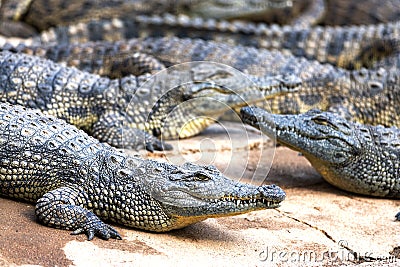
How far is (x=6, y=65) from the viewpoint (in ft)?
→ 19.7

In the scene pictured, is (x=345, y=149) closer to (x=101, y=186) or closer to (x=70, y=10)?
(x=101, y=186)

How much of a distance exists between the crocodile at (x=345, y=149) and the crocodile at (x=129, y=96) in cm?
112

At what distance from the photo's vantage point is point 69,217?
3881 millimetres

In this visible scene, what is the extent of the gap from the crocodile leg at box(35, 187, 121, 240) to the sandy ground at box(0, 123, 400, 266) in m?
0.05

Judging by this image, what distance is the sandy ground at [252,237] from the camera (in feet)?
11.8

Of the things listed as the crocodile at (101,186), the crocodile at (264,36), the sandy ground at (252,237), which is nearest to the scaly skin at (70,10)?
the crocodile at (264,36)

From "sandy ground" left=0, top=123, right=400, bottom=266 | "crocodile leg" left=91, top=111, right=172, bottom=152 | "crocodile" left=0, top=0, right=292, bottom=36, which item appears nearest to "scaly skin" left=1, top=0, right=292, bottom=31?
"crocodile" left=0, top=0, right=292, bottom=36

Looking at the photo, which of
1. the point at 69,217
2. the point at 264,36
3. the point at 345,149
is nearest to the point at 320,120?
the point at 345,149

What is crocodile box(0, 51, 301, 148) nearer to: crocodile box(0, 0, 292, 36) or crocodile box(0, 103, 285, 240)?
crocodile box(0, 103, 285, 240)

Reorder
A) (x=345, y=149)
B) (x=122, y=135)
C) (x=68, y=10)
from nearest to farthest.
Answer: (x=345, y=149)
(x=122, y=135)
(x=68, y=10)

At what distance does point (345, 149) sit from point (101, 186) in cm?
214

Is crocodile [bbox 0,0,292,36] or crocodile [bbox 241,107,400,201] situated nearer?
crocodile [bbox 241,107,400,201]

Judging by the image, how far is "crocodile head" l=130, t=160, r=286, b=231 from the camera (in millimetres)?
3881

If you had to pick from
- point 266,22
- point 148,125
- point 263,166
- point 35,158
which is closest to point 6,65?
point 148,125
